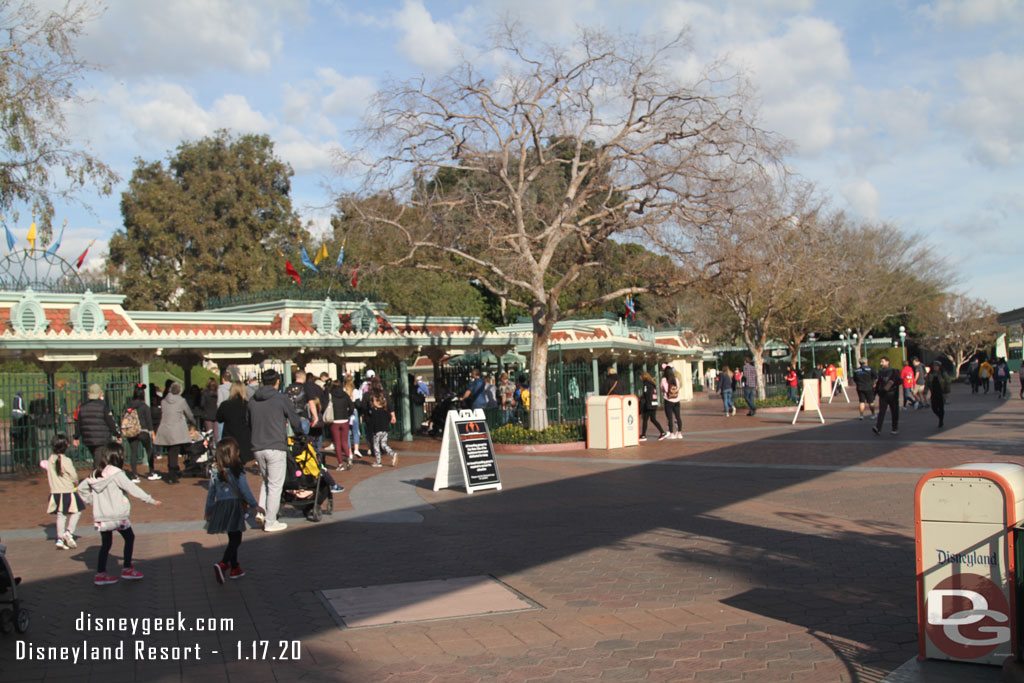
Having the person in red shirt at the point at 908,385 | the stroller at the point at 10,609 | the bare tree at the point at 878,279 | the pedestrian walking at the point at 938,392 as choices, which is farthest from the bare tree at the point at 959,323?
the stroller at the point at 10,609

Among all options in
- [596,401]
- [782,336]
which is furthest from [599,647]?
[782,336]

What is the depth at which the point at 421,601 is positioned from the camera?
7117mm

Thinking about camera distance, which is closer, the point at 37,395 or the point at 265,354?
the point at 37,395

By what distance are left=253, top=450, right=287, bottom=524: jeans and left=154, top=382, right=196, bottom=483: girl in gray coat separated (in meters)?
5.12

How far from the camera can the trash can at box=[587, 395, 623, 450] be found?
1845 cm

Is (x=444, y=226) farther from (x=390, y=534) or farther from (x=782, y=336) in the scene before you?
→ (x=782, y=336)

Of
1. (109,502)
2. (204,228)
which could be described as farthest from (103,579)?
(204,228)

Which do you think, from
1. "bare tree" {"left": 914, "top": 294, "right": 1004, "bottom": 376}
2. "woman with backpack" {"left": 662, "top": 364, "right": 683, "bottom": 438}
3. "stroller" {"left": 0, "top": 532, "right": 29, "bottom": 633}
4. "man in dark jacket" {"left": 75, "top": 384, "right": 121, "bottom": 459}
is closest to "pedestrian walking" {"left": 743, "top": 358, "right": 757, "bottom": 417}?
"woman with backpack" {"left": 662, "top": 364, "right": 683, "bottom": 438}

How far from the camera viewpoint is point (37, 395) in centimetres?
1816

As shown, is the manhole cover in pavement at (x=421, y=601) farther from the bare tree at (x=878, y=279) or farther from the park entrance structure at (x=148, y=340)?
the bare tree at (x=878, y=279)

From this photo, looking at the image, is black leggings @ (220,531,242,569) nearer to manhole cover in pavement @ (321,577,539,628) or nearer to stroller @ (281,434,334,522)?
manhole cover in pavement @ (321,577,539,628)

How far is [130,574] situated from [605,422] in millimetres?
12033

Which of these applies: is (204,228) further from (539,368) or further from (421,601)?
(421,601)

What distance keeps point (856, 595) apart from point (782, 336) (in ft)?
126
